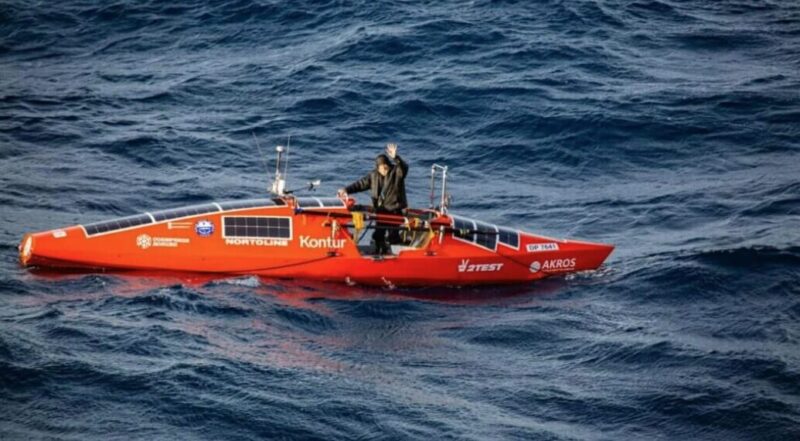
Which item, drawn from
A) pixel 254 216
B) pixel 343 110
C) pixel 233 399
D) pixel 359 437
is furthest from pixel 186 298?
pixel 343 110

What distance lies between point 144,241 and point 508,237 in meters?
8.19

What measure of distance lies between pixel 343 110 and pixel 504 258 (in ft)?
38.0

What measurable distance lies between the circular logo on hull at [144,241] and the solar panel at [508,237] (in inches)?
308

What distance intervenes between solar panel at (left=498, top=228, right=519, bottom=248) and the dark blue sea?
40.2 inches

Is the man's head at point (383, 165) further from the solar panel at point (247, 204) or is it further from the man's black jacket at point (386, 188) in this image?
the solar panel at point (247, 204)

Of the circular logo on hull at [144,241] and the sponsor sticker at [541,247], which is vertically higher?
the circular logo on hull at [144,241]

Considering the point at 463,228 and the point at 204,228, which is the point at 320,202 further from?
the point at 463,228

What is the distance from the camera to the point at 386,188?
26844 millimetres

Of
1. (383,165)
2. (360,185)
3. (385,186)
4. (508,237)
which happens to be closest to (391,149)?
(383,165)

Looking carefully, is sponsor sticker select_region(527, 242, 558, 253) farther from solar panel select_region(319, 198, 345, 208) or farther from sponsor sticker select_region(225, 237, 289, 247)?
sponsor sticker select_region(225, 237, 289, 247)

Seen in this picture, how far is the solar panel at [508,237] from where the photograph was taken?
91.8 feet

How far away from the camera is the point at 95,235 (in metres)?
25.9

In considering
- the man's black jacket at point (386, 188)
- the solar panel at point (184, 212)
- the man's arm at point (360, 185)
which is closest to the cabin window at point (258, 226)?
the solar panel at point (184, 212)

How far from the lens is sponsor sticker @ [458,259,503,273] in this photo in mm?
27531
